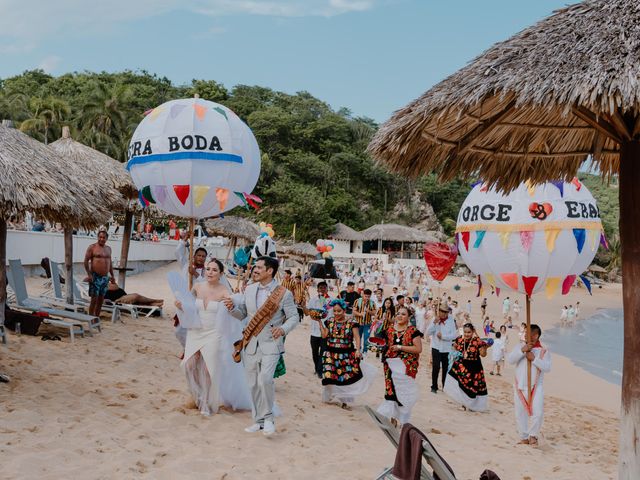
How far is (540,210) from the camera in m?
7.34

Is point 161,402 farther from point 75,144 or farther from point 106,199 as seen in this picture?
point 75,144

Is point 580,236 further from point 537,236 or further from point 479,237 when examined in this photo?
point 479,237

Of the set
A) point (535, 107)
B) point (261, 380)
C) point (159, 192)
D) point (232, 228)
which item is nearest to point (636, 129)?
point (535, 107)

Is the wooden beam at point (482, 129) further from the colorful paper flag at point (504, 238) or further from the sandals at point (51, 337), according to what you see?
the sandals at point (51, 337)

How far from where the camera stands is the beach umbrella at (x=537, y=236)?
23.7 ft

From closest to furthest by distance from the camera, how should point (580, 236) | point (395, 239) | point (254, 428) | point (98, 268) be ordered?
1. point (254, 428)
2. point (580, 236)
3. point (98, 268)
4. point (395, 239)

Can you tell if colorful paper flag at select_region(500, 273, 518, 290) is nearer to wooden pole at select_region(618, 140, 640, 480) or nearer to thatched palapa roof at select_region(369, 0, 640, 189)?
thatched palapa roof at select_region(369, 0, 640, 189)

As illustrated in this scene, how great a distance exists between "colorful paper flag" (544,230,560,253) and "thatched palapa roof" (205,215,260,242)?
25.5 meters

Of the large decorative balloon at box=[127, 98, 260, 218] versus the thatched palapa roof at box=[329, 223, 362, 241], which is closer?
the large decorative balloon at box=[127, 98, 260, 218]

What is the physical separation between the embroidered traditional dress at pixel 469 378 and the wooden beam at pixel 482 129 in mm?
4946

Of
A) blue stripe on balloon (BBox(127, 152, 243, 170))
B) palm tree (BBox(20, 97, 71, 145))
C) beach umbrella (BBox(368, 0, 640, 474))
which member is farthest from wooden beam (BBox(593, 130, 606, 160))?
palm tree (BBox(20, 97, 71, 145))

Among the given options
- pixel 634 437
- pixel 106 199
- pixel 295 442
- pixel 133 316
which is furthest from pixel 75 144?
pixel 634 437

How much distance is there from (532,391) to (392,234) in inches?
1687

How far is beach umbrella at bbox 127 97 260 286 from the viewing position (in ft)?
24.4
